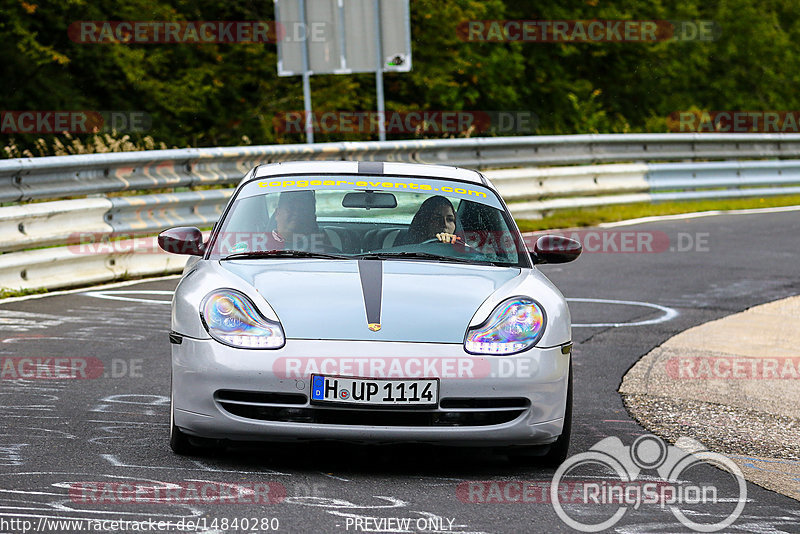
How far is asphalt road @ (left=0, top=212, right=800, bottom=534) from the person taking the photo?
459cm

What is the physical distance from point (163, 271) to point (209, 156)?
1.56 metres

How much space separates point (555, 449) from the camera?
5617mm

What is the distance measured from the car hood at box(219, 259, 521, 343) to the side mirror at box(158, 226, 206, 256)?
2.11 feet

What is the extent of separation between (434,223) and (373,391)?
1518 millimetres

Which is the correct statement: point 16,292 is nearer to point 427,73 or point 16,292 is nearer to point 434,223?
point 434,223

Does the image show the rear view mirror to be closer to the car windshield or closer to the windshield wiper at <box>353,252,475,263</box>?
the car windshield

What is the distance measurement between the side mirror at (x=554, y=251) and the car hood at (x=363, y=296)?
672 millimetres

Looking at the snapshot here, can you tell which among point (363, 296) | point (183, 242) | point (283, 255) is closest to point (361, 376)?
point (363, 296)

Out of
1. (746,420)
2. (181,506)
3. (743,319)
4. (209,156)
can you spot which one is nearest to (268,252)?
(181,506)

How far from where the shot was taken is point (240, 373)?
525 centimetres

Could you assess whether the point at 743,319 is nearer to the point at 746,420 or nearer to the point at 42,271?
the point at 746,420

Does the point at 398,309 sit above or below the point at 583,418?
above

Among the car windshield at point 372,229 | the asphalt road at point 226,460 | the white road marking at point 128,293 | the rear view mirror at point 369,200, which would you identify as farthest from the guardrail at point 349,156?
the rear view mirror at point 369,200

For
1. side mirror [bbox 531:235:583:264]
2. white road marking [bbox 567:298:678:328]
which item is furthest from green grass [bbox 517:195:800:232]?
side mirror [bbox 531:235:583:264]
